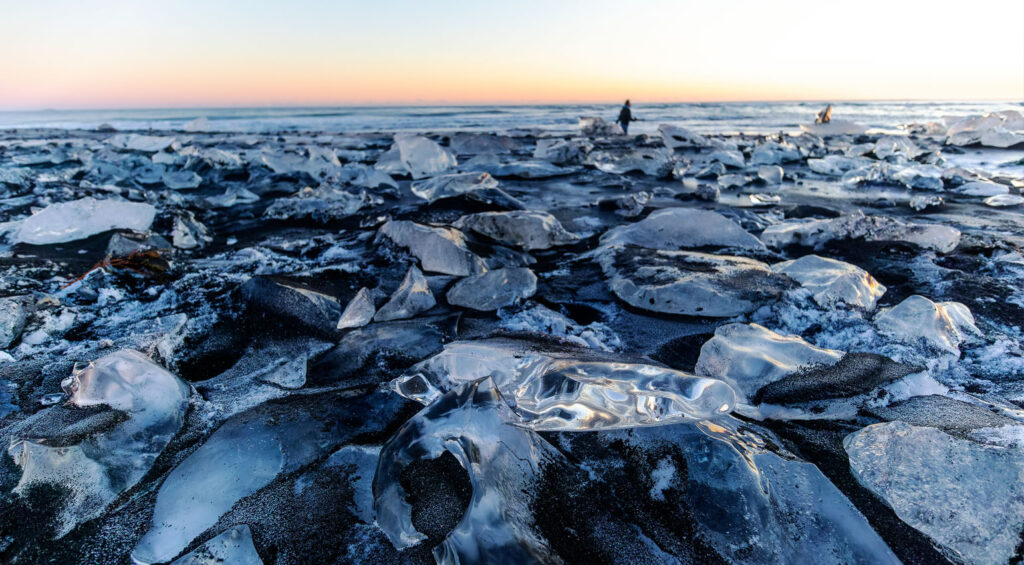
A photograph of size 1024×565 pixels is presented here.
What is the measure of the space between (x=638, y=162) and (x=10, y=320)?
607cm

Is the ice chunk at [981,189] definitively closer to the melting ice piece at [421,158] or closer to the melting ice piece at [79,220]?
the melting ice piece at [421,158]

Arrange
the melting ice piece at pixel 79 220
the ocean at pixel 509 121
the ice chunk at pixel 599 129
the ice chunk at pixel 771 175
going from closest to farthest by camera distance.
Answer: the melting ice piece at pixel 79 220 → the ice chunk at pixel 771 175 → the ice chunk at pixel 599 129 → the ocean at pixel 509 121

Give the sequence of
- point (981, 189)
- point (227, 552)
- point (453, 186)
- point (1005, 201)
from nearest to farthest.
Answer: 1. point (227, 552)
2. point (1005, 201)
3. point (453, 186)
4. point (981, 189)

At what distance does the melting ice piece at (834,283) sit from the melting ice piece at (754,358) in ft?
1.64

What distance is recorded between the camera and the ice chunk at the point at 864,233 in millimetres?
2617

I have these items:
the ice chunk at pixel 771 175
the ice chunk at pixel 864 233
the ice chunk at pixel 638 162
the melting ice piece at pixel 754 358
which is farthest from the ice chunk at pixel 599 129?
the melting ice piece at pixel 754 358

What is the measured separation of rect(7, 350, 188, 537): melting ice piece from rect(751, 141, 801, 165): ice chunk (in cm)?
755

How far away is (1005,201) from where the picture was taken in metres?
3.84

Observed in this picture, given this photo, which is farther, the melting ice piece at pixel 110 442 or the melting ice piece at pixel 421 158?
the melting ice piece at pixel 421 158

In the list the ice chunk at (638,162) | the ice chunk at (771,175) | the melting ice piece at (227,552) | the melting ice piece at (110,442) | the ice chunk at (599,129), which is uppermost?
the ice chunk at (599,129)

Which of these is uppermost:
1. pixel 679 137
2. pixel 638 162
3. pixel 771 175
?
pixel 679 137

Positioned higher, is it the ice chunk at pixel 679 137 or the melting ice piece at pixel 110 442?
the ice chunk at pixel 679 137

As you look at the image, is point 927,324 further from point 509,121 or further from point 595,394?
point 509,121

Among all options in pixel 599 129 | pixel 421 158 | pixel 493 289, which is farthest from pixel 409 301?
pixel 599 129
